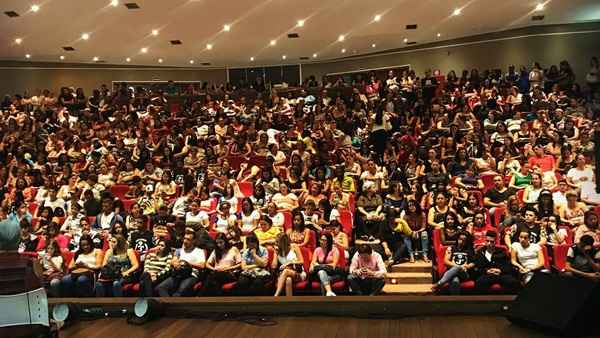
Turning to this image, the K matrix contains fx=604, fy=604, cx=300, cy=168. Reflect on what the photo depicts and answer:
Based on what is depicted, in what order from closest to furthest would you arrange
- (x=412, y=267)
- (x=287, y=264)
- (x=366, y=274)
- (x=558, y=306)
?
1. (x=558, y=306)
2. (x=366, y=274)
3. (x=287, y=264)
4. (x=412, y=267)

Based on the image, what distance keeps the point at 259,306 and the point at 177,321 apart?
636 millimetres

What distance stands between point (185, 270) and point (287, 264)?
0.99m

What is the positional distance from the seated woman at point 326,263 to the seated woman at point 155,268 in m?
1.44

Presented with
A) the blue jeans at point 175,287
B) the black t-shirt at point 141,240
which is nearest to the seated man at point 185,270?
the blue jeans at point 175,287

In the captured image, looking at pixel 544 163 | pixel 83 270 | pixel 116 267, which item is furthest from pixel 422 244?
pixel 83 270

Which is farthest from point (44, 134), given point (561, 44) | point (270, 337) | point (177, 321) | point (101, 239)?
point (561, 44)

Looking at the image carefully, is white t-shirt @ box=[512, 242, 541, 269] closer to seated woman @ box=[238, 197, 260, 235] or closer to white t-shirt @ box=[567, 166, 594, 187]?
white t-shirt @ box=[567, 166, 594, 187]

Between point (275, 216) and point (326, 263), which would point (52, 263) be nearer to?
point (275, 216)

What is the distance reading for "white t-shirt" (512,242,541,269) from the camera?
18.6ft

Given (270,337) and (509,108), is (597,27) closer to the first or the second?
(509,108)

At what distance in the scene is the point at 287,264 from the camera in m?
5.94

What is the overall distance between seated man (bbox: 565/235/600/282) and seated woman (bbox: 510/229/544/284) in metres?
0.28

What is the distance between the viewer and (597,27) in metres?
14.2

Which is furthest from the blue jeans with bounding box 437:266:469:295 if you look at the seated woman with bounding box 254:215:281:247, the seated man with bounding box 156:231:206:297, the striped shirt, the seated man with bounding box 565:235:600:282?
the striped shirt
